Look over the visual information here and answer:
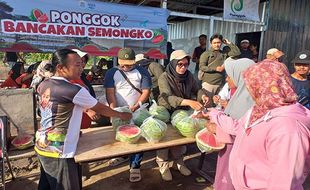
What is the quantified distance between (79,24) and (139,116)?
3.52m

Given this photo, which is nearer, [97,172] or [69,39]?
[97,172]

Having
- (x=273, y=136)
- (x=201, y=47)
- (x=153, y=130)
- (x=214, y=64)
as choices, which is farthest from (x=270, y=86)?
(x=201, y=47)

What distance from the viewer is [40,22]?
206 inches

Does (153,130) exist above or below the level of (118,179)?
above

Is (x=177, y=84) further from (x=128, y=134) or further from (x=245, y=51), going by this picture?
(x=245, y=51)

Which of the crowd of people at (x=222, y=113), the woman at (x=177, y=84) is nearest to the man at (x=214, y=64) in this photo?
the crowd of people at (x=222, y=113)

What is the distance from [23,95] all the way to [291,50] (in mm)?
7807

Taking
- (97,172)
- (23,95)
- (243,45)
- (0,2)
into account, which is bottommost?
(97,172)

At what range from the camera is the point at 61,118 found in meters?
2.25

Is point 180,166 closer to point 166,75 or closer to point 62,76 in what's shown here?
point 166,75

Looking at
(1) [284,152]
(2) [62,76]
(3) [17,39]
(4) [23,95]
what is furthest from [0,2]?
(1) [284,152]

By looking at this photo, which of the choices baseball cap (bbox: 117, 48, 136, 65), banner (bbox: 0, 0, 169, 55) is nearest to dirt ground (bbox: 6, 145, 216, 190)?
baseball cap (bbox: 117, 48, 136, 65)

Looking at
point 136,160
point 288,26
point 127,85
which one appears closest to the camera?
point 127,85

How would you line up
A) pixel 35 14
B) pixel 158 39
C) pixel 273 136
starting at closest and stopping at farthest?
1. pixel 273 136
2. pixel 35 14
3. pixel 158 39
